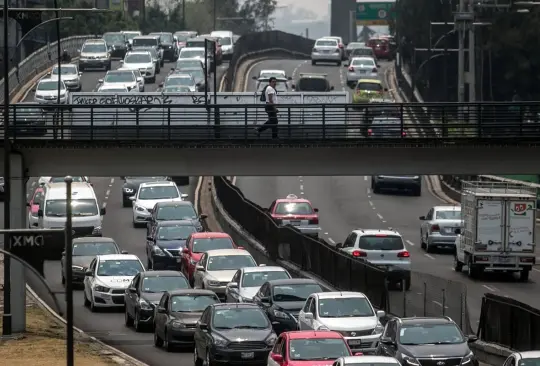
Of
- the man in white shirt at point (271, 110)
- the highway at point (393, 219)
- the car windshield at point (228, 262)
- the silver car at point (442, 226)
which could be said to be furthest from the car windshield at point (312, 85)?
the man in white shirt at point (271, 110)

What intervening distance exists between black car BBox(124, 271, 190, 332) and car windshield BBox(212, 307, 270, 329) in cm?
544

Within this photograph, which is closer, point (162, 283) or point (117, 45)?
point (162, 283)

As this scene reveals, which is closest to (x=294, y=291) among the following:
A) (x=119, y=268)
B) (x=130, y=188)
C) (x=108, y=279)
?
(x=108, y=279)

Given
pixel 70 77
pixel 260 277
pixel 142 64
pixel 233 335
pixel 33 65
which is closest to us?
pixel 233 335

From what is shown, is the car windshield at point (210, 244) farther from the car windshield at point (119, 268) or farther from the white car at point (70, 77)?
the white car at point (70, 77)

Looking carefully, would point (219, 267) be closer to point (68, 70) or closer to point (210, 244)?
point (210, 244)

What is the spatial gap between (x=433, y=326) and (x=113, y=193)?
144 ft

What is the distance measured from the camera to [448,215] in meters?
51.7

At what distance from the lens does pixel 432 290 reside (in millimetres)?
33469

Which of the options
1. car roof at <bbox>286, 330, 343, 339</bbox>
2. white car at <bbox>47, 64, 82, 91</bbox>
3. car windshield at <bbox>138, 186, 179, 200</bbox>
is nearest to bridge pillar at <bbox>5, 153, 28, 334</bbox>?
car roof at <bbox>286, 330, 343, 339</bbox>

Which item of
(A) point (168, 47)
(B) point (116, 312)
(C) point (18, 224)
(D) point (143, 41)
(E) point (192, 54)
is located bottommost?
(B) point (116, 312)

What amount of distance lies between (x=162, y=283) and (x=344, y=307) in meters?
7.08

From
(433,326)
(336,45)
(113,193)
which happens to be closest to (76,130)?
(433,326)

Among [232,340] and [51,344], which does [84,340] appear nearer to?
[51,344]
